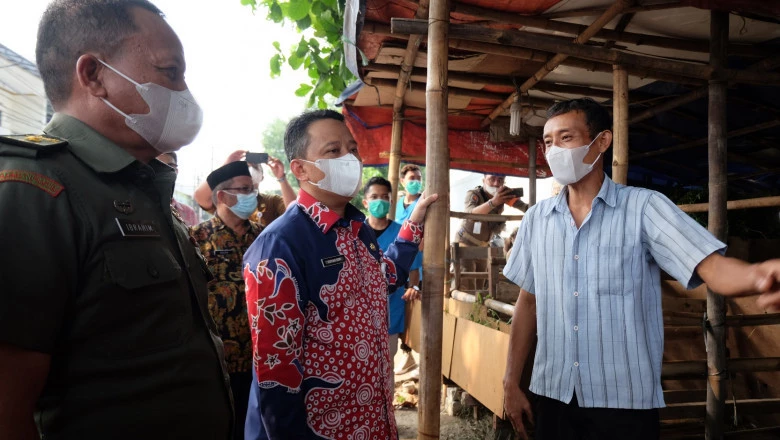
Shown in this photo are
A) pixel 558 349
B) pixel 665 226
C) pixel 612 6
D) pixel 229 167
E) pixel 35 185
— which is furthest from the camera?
pixel 229 167

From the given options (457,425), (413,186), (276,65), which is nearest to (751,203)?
(413,186)

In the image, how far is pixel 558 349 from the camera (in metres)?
2.13

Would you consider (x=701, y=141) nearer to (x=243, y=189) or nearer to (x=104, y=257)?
(x=243, y=189)

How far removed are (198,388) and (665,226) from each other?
1.78 m

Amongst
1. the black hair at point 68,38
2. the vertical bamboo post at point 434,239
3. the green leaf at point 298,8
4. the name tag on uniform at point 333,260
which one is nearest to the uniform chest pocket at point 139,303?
the black hair at point 68,38

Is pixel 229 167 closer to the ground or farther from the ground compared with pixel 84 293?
farther from the ground

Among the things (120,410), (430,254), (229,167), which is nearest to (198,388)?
(120,410)

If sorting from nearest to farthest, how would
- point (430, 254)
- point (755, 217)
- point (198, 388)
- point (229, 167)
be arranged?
point (198, 388) < point (430, 254) < point (229, 167) < point (755, 217)

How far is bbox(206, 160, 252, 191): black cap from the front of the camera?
3283 millimetres

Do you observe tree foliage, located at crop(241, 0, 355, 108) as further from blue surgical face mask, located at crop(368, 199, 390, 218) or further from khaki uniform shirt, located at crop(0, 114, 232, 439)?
khaki uniform shirt, located at crop(0, 114, 232, 439)

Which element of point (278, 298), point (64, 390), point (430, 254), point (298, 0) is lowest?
point (64, 390)

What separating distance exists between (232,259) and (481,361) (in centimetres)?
203

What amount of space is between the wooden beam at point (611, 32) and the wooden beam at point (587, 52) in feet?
0.93

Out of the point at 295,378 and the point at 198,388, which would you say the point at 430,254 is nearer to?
the point at 295,378
